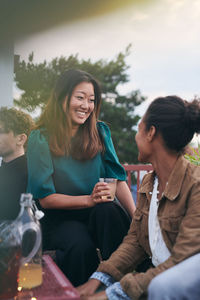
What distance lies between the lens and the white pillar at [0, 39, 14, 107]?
4391 mm

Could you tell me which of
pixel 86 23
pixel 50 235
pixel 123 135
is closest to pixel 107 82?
pixel 123 135

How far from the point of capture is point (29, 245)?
1386 mm

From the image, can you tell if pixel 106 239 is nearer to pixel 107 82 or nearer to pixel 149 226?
pixel 149 226

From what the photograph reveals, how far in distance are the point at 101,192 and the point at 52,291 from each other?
0.73 m

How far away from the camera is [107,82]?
15.9 metres

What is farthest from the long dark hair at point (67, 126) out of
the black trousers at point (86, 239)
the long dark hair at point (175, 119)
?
the long dark hair at point (175, 119)

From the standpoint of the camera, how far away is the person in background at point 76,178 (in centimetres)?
192

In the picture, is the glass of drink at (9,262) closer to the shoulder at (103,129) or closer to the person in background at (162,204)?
the person in background at (162,204)

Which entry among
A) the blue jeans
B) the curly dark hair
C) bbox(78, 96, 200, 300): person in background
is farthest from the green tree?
the blue jeans

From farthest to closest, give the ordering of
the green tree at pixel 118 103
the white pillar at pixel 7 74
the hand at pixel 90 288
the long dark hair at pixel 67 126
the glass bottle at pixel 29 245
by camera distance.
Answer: the green tree at pixel 118 103 < the white pillar at pixel 7 74 < the long dark hair at pixel 67 126 < the hand at pixel 90 288 < the glass bottle at pixel 29 245

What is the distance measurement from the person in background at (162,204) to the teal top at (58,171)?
53cm

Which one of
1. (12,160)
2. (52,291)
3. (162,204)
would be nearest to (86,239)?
(162,204)

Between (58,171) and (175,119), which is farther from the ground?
(175,119)

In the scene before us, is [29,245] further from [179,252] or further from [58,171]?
[58,171]
